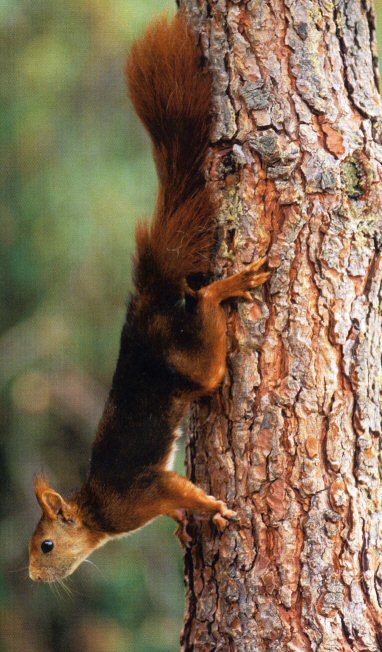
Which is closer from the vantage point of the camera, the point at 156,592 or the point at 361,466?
the point at 361,466

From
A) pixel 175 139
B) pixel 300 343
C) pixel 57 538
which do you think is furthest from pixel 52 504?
pixel 175 139

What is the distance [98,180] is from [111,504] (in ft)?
7.06

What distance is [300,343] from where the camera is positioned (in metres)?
1.81

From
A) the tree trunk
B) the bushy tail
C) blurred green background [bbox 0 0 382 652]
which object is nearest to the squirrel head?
the tree trunk

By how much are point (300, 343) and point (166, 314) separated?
1.11 ft

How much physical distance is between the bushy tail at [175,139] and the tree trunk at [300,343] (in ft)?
0.18

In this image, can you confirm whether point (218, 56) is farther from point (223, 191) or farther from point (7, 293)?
point (7, 293)

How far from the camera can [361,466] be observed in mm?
1826

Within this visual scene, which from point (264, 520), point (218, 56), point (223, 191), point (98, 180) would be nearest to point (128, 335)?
point (223, 191)

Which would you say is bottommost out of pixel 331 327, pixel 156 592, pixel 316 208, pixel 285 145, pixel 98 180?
pixel 156 592

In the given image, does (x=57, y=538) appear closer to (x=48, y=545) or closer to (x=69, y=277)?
(x=48, y=545)

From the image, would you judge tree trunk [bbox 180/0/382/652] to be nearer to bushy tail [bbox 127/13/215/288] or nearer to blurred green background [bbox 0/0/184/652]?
bushy tail [bbox 127/13/215/288]

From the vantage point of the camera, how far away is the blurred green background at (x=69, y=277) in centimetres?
387

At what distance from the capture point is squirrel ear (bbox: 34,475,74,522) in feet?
7.02
